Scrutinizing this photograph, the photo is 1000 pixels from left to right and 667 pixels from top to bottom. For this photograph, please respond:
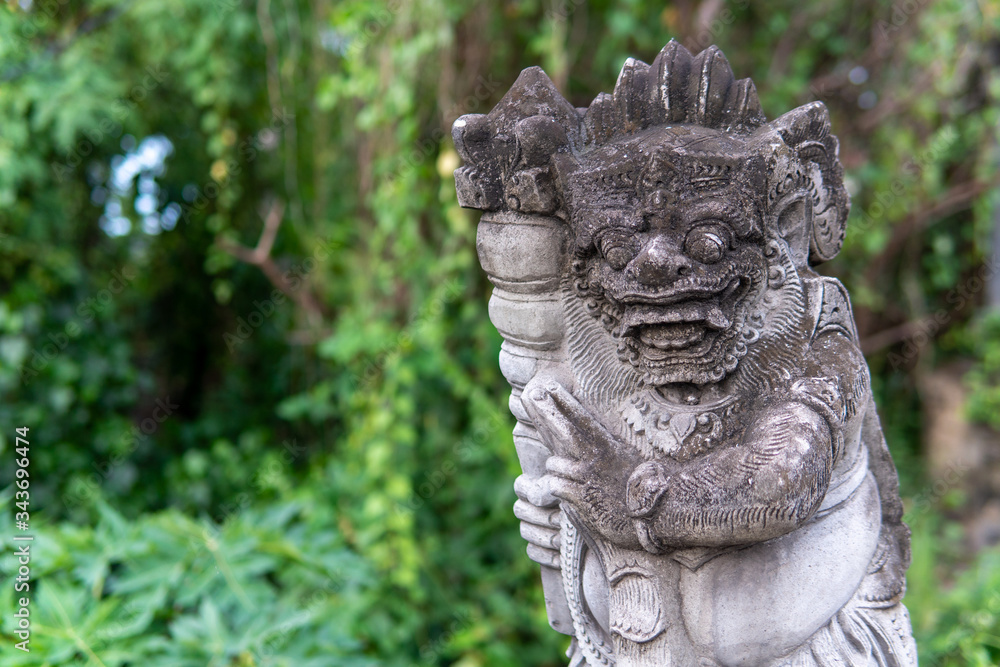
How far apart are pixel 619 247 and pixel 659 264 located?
90mm

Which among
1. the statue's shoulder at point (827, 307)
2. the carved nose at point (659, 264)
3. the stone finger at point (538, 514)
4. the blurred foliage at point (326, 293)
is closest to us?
the carved nose at point (659, 264)

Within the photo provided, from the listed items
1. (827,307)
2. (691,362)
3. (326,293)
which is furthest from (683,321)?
(326,293)

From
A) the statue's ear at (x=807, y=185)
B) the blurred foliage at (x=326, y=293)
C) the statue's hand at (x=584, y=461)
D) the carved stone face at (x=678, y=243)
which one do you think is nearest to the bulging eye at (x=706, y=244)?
the carved stone face at (x=678, y=243)

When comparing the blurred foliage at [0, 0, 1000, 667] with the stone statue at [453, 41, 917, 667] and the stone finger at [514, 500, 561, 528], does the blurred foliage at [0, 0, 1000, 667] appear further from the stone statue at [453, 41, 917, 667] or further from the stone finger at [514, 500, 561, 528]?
the stone statue at [453, 41, 917, 667]

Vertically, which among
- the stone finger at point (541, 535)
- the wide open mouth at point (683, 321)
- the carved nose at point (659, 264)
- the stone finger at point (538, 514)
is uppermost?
the carved nose at point (659, 264)

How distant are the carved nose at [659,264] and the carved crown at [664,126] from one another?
0.11 m

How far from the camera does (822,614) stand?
1.46 metres

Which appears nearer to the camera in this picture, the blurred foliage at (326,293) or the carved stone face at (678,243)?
the carved stone face at (678,243)

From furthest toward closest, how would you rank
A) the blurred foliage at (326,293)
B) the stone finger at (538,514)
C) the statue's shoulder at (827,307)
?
the blurred foliage at (326,293), the stone finger at (538,514), the statue's shoulder at (827,307)

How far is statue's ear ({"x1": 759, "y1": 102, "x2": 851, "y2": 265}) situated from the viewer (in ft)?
4.64

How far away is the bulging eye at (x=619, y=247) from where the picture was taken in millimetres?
1381

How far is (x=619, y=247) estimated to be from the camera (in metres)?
1.39

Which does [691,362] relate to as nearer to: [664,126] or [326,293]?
[664,126]

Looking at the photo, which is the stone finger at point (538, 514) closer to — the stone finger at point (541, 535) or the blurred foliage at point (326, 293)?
the stone finger at point (541, 535)
